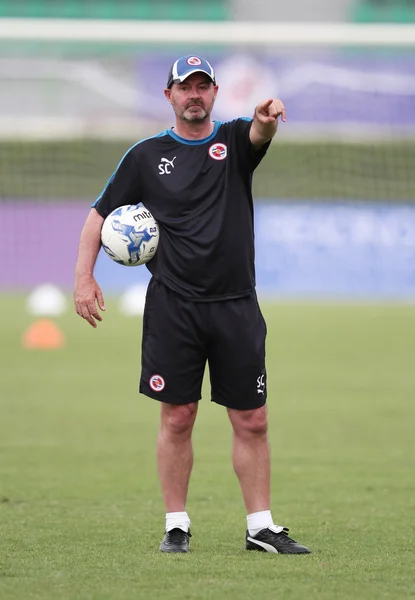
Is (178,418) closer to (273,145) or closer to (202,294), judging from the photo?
(202,294)

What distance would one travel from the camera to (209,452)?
10023 millimetres

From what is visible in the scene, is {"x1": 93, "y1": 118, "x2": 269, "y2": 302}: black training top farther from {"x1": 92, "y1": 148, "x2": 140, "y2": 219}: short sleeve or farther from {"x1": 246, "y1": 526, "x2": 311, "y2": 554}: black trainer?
{"x1": 246, "y1": 526, "x2": 311, "y2": 554}: black trainer

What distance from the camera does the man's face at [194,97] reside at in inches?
236

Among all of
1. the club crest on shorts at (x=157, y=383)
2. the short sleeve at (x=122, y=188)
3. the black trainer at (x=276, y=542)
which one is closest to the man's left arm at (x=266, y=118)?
the short sleeve at (x=122, y=188)

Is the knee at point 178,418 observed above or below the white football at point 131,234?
below

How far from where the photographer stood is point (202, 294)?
19.9 ft

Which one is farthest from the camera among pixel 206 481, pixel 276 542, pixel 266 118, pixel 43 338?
pixel 43 338

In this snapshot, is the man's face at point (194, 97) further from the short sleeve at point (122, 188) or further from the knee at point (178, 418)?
the knee at point (178, 418)

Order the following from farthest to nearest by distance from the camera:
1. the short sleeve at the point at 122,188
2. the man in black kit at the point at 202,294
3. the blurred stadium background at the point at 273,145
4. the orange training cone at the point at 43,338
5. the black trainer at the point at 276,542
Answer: the blurred stadium background at the point at 273,145
the orange training cone at the point at 43,338
the short sleeve at the point at 122,188
the man in black kit at the point at 202,294
the black trainer at the point at 276,542

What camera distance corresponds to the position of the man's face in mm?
5984

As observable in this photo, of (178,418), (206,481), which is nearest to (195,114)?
(178,418)

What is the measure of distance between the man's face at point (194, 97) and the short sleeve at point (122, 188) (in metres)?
0.38

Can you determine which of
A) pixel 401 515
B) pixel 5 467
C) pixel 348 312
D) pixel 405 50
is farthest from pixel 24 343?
pixel 405 50

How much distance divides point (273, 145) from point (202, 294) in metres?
26.0
